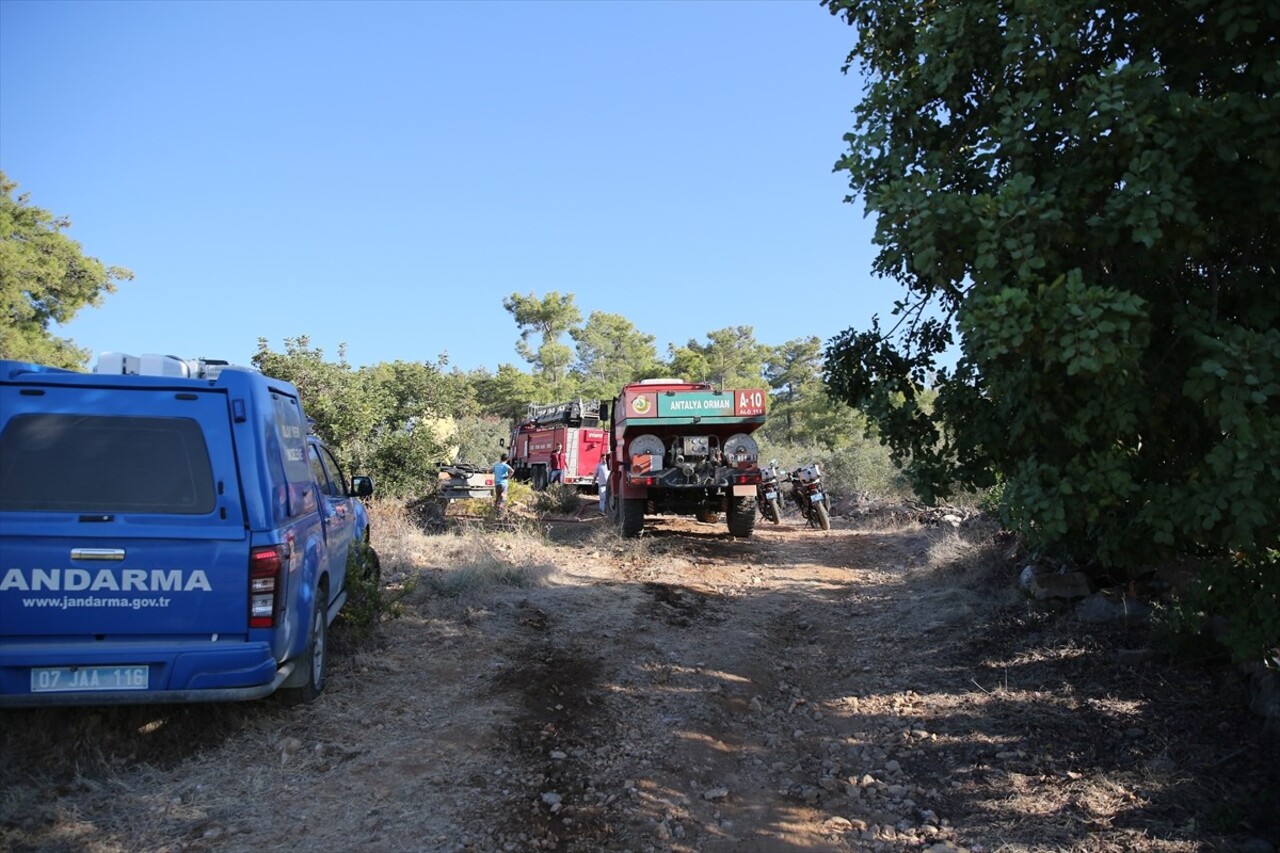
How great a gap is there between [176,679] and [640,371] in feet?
140

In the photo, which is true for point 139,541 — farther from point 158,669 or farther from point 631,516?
point 631,516

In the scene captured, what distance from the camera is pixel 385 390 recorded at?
603 inches

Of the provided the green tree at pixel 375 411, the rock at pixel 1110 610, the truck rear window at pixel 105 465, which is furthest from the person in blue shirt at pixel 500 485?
the truck rear window at pixel 105 465

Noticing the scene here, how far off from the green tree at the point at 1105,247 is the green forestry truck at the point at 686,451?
8085mm

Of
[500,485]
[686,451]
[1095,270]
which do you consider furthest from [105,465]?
[500,485]

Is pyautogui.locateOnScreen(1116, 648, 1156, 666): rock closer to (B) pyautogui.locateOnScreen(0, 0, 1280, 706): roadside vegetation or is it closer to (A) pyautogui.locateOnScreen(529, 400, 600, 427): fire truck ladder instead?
(B) pyautogui.locateOnScreen(0, 0, 1280, 706): roadside vegetation

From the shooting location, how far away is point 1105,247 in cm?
365

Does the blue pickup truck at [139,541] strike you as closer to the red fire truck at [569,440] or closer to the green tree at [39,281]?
the red fire truck at [569,440]

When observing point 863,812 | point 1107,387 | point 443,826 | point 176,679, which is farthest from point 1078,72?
point 176,679

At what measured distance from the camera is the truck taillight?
420 centimetres

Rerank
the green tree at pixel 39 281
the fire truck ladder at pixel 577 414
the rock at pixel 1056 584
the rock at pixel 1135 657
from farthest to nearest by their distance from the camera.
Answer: the green tree at pixel 39 281 < the fire truck ladder at pixel 577 414 < the rock at pixel 1056 584 < the rock at pixel 1135 657

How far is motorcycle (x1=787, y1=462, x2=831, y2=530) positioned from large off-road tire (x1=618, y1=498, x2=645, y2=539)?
3.81 meters

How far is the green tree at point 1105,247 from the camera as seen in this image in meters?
3.03

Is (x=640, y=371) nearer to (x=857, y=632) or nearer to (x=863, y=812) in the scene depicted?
(x=857, y=632)
